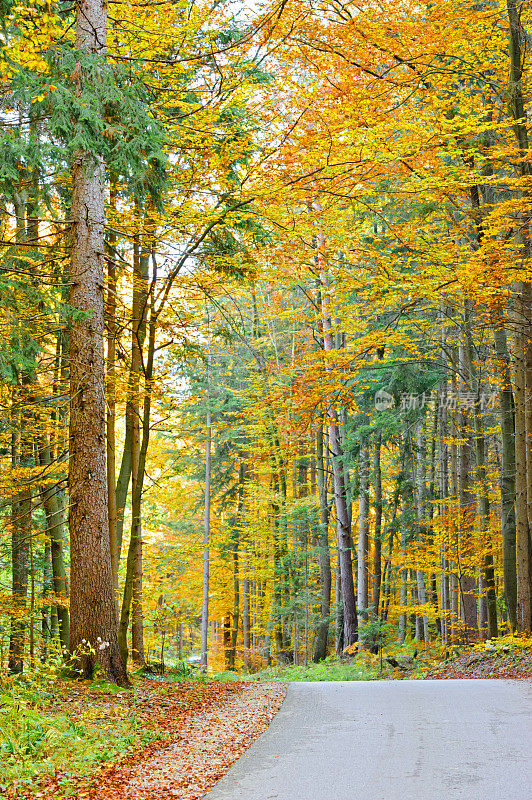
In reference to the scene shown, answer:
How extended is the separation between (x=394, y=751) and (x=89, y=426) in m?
4.75

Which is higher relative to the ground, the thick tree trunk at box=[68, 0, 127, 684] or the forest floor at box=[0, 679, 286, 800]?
the thick tree trunk at box=[68, 0, 127, 684]

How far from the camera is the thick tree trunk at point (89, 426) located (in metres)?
7.37

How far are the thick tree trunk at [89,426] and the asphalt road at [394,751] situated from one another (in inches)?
92.2

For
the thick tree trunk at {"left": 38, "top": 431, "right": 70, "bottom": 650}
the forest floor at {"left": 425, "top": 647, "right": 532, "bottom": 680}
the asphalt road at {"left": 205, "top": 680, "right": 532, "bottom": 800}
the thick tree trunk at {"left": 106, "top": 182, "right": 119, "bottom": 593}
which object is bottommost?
the forest floor at {"left": 425, "top": 647, "right": 532, "bottom": 680}

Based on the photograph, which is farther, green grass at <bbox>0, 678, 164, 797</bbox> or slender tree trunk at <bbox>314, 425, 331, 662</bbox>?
slender tree trunk at <bbox>314, 425, 331, 662</bbox>

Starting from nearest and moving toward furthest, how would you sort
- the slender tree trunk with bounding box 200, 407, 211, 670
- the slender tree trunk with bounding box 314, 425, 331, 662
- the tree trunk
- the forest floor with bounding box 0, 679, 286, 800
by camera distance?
the forest floor with bounding box 0, 679, 286, 800, the tree trunk, the slender tree trunk with bounding box 314, 425, 331, 662, the slender tree trunk with bounding box 200, 407, 211, 670

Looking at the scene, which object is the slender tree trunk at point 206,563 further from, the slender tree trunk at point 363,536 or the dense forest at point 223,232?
the dense forest at point 223,232

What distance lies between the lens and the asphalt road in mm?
4043

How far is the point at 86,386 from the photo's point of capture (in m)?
7.75

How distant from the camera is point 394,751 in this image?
4.96 meters

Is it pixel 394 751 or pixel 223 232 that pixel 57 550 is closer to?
pixel 223 232

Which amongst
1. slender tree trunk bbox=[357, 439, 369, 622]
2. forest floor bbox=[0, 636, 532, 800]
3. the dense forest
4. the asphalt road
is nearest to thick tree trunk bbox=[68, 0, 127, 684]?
the dense forest

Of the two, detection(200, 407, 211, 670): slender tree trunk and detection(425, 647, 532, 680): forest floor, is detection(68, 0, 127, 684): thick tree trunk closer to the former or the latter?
detection(425, 647, 532, 680): forest floor

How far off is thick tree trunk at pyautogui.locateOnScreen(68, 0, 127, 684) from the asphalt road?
2.34 metres
